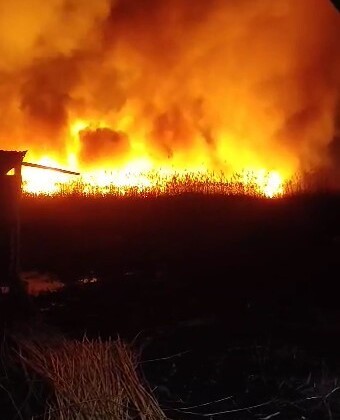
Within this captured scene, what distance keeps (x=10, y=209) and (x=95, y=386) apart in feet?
15.3

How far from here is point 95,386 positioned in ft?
11.9

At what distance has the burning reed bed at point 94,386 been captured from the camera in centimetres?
355

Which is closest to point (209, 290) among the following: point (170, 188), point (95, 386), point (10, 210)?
point (10, 210)

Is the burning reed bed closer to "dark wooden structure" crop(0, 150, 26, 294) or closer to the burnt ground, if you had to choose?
the burnt ground

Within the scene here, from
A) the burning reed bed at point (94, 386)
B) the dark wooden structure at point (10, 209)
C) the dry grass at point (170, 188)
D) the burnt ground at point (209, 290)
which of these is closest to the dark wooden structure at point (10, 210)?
the dark wooden structure at point (10, 209)

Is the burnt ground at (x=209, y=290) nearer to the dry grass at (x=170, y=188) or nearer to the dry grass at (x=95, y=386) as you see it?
the dry grass at (x=170, y=188)

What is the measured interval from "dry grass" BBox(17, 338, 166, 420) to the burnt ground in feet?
2.15

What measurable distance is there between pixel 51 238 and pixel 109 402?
10.0 m

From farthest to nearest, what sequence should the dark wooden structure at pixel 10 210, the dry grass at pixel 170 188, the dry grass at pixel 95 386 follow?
the dry grass at pixel 170 188 < the dark wooden structure at pixel 10 210 < the dry grass at pixel 95 386

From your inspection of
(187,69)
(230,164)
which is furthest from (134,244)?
(187,69)

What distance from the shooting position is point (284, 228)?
14.6m

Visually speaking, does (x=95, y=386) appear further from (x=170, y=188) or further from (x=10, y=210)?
(x=170, y=188)

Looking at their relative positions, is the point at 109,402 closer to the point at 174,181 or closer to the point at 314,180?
the point at 174,181

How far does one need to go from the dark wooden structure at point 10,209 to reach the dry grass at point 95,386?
12.3ft
